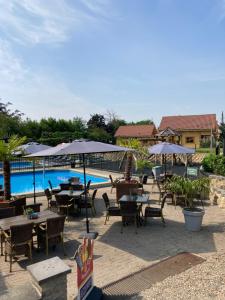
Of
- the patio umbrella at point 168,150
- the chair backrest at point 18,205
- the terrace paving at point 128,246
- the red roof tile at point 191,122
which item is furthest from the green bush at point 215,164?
the red roof tile at point 191,122

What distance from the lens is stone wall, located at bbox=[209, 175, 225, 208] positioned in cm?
1098

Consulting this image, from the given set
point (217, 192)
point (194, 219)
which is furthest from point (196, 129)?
point (194, 219)

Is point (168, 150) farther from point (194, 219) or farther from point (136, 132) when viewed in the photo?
point (136, 132)

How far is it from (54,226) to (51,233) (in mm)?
168

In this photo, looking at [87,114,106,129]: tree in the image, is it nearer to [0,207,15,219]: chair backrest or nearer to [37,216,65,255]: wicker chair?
[0,207,15,219]: chair backrest

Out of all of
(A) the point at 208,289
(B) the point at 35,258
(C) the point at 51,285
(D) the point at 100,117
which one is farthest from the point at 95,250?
(D) the point at 100,117

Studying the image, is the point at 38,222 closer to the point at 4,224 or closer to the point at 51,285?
the point at 4,224

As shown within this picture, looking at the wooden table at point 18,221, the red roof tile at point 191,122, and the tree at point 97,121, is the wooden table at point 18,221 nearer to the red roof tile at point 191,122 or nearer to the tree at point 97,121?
the red roof tile at point 191,122

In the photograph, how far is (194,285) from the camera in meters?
5.20

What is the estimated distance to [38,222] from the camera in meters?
6.80

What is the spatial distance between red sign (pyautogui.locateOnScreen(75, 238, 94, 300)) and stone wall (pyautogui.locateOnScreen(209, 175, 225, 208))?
7.83 m

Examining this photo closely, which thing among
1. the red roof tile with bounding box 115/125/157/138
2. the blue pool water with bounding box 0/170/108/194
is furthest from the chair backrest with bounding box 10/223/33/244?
the red roof tile with bounding box 115/125/157/138

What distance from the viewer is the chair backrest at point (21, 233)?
607 centimetres

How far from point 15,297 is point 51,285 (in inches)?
17.4
